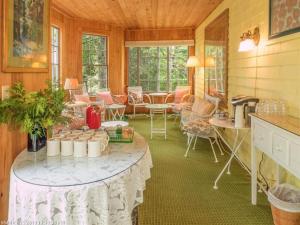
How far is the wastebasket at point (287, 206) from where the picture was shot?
216 cm

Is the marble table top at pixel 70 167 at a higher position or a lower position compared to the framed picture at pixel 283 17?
lower

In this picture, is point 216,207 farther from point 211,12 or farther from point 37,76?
point 211,12

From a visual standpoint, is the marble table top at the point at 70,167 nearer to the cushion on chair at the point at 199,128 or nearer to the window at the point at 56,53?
the cushion on chair at the point at 199,128

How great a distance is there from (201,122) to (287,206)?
2.65 metres

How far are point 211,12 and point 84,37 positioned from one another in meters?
3.37

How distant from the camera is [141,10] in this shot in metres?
6.33

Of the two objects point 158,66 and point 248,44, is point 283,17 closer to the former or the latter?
point 248,44

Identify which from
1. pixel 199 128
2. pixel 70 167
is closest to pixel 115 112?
pixel 199 128

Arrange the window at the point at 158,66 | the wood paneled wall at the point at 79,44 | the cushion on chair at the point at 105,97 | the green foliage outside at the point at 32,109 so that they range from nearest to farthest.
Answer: the green foliage outside at the point at 32,109 < the wood paneled wall at the point at 79,44 < the cushion on chair at the point at 105,97 < the window at the point at 158,66

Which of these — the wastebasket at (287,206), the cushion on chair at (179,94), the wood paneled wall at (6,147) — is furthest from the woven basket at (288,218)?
the cushion on chair at (179,94)

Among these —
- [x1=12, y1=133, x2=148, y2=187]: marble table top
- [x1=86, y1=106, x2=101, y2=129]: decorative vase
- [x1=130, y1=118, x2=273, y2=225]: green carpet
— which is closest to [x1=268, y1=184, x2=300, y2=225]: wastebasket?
[x1=130, y1=118, x2=273, y2=225]: green carpet

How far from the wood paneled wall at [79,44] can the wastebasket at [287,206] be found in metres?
5.46

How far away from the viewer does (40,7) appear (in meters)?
2.10

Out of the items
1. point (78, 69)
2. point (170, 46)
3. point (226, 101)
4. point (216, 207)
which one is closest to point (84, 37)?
point (78, 69)
